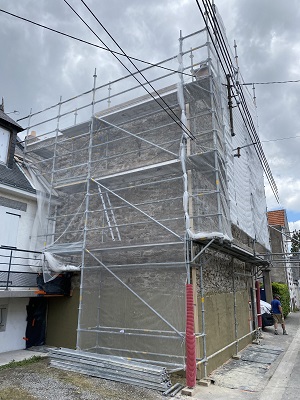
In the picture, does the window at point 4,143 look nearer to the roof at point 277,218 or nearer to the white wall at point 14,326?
the white wall at point 14,326

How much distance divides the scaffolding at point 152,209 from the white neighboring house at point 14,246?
2.07ft

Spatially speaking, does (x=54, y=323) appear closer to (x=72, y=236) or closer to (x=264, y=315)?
(x=72, y=236)

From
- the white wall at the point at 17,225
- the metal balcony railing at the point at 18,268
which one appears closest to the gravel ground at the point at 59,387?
the metal balcony railing at the point at 18,268

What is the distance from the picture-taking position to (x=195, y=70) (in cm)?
909

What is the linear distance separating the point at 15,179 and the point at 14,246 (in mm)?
2238

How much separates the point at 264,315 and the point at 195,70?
11780 millimetres

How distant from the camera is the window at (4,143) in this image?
1066cm

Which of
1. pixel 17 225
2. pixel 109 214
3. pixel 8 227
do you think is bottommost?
pixel 8 227

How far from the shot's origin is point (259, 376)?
7.34m

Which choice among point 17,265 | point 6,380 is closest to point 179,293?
point 6,380

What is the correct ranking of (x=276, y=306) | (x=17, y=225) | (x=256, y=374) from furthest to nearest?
1. (x=276, y=306)
2. (x=17, y=225)
3. (x=256, y=374)

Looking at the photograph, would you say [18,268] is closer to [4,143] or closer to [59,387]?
[59,387]

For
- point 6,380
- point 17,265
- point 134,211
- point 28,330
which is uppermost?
point 134,211

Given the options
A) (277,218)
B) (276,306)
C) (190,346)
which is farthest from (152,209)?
(277,218)
